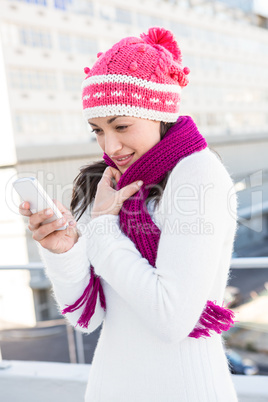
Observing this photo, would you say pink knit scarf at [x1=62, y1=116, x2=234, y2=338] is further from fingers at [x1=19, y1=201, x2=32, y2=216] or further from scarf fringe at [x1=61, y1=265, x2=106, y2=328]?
fingers at [x1=19, y1=201, x2=32, y2=216]

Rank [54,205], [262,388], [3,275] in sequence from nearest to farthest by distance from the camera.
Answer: [54,205]
[262,388]
[3,275]

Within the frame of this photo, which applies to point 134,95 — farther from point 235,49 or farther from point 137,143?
point 235,49

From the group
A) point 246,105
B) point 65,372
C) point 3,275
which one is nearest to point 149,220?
point 65,372

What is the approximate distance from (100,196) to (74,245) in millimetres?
150

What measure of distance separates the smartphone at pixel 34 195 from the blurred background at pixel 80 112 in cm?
588

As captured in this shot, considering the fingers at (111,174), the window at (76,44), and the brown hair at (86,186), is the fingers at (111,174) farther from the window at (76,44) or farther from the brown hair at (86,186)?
the window at (76,44)

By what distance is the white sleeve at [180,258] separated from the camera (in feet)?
2.37

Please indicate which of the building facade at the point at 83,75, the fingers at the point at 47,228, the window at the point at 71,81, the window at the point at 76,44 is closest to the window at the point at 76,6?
the building facade at the point at 83,75

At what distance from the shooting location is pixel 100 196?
912 millimetres

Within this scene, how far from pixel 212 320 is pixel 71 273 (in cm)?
33

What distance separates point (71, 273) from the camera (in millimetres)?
846

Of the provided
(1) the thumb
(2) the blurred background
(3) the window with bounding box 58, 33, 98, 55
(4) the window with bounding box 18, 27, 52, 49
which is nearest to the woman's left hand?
(1) the thumb

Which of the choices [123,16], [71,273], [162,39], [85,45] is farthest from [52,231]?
[123,16]

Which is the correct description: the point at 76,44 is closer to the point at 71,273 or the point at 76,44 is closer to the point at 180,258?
the point at 71,273
